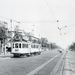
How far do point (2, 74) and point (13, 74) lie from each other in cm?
73

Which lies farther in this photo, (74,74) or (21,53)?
(21,53)

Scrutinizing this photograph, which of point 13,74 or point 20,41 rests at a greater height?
point 20,41

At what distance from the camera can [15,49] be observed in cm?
3584

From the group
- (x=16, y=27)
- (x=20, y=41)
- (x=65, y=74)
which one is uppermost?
(x=16, y=27)

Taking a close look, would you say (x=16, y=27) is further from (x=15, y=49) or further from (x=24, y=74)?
(x=24, y=74)

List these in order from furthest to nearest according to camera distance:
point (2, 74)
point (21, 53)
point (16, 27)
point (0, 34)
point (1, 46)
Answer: point (16, 27), point (1, 46), point (0, 34), point (21, 53), point (2, 74)

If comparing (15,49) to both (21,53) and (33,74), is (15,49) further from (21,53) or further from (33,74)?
(33,74)

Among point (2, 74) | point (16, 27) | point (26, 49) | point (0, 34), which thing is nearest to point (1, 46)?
point (0, 34)

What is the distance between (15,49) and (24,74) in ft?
76.4

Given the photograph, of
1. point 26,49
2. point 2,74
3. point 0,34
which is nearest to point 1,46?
point 0,34

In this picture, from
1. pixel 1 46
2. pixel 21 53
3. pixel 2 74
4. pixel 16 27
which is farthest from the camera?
pixel 16 27

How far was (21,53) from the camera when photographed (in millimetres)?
35625

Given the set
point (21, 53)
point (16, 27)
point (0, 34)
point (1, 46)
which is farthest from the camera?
point (16, 27)

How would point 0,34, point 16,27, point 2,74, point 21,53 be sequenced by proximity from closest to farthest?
point 2,74 → point 21,53 → point 0,34 → point 16,27
